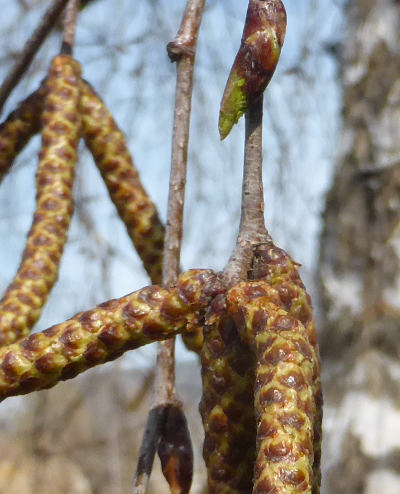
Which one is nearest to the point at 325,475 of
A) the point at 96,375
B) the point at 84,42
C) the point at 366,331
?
the point at 366,331

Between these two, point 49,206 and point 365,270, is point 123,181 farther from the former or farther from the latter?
point 365,270

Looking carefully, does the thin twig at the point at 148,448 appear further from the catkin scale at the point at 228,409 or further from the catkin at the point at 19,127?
the catkin at the point at 19,127

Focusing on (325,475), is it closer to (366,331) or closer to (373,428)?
(373,428)

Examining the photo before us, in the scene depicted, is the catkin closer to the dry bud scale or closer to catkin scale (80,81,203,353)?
catkin scale (80,81,203,353)

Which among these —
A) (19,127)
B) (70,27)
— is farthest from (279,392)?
(70,27)

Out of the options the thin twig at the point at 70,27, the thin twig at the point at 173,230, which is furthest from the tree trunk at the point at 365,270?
the thin twig at the point at 173,230
